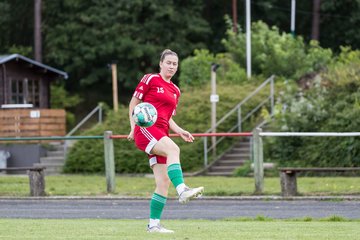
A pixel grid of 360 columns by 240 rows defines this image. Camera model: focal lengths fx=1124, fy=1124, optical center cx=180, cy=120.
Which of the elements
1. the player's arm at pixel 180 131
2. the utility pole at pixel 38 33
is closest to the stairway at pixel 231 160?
the player's arm at pixel 180 131

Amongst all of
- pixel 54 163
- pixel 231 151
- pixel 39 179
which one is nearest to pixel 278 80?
pixel 231 151

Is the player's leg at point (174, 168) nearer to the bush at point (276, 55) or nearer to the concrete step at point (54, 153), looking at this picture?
the concrete step at point (54, 153)

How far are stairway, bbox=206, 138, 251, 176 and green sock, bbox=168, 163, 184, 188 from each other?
18906 millimetres

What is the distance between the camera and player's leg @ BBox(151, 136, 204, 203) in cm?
1199

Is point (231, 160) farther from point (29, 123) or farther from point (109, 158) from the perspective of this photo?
point (109, 158)

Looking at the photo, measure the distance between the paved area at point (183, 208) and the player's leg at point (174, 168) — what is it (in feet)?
16.5

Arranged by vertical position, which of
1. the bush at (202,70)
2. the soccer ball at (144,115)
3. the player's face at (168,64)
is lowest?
the soccer ball at (144,115)

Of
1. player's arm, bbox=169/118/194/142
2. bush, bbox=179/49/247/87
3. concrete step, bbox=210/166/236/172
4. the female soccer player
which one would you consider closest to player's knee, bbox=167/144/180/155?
the female soccer player

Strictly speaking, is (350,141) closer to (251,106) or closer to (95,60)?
(251,106)

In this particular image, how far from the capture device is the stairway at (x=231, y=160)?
31.8 m

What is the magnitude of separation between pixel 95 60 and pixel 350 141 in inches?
1143

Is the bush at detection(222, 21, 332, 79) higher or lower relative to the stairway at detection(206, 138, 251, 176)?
higher

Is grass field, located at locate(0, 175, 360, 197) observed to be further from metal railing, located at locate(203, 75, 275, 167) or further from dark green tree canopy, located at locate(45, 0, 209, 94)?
dark green tree canopy, located at locate(45, 0, 209, 94)

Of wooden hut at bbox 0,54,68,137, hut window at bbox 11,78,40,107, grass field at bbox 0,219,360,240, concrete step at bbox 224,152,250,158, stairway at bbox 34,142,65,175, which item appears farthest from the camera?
hut window at bbox 11,78,40,107
